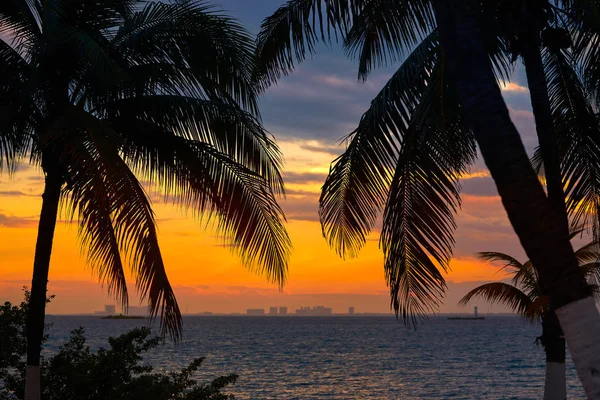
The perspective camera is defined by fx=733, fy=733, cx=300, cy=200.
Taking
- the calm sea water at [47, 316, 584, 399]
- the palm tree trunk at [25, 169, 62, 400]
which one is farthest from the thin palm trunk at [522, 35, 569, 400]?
the calm sea water at [47, 316, 584, 399]

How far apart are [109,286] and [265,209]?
9.28 ft

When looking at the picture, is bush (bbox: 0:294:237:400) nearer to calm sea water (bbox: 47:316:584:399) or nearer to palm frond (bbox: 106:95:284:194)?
palm frond (bbox: 106:95:284:194)

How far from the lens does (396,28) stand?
37.0ft

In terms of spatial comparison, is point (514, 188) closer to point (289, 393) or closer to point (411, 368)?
point (289, 393)

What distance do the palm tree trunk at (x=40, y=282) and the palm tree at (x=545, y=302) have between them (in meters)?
12.0

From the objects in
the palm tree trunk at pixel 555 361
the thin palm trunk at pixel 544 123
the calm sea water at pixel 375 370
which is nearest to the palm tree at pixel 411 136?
the thin palm trunk at pixel 544 123

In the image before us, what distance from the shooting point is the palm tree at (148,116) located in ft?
37.0

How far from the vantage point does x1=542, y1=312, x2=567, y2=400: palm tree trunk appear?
1933 cm

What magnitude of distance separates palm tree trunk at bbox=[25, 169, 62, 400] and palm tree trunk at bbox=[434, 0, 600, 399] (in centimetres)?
760

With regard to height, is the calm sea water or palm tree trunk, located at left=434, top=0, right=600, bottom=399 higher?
palm tree trunk, located at left=434, top=0, right=600, bottom=399

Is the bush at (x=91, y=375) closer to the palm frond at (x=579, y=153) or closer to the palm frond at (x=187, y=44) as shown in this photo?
the palm frond at (x=187, y=44)

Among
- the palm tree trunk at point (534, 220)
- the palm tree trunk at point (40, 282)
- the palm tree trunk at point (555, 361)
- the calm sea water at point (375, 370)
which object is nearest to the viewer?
the palm tree trunk at point (534, 220)

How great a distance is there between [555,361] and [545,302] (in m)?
2.38

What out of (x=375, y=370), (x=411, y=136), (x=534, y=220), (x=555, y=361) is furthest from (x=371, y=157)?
(x=375, y=370)
